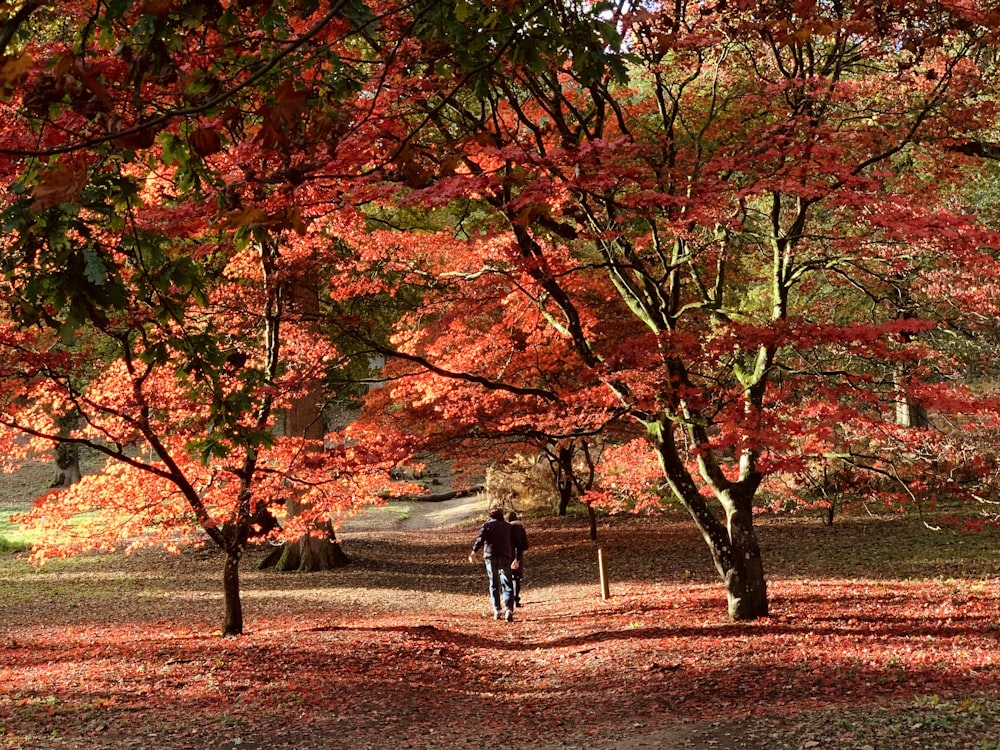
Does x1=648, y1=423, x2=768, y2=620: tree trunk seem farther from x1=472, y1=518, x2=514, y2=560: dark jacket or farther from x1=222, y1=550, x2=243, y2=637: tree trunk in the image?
x1=222, y1=550, x2=243, y2=637: tree trunk

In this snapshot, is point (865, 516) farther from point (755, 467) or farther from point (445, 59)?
point (445, 59)

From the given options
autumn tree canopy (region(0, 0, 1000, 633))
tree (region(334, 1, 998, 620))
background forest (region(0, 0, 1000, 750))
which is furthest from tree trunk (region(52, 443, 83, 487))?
tree (region(334, 1, 998, 620))

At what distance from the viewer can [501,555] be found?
12859mm

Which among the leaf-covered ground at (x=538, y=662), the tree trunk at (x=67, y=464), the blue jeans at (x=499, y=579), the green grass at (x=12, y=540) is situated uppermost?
the tree trunk at (x=67, y=464)

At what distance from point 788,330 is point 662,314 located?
6.19 ft

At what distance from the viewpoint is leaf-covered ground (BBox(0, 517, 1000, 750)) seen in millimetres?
6816

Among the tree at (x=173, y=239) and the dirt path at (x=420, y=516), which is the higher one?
the tree at (x=173, y=239)

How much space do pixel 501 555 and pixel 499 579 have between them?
510 millimetres

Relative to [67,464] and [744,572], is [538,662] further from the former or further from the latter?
[67,464]

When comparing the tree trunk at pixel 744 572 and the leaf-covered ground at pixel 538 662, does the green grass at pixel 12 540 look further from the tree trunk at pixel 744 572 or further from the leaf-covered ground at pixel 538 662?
the tree trunk at pixel 744 572

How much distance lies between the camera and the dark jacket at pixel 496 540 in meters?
12.9

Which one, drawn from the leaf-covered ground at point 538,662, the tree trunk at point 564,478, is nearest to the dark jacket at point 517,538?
the leaf-covered ground at point 538,662

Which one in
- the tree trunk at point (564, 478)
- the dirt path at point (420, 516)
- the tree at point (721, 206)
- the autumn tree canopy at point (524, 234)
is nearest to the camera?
the autumn tree canopy at point (524, 234)

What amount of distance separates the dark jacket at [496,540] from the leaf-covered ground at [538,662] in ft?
3.38
